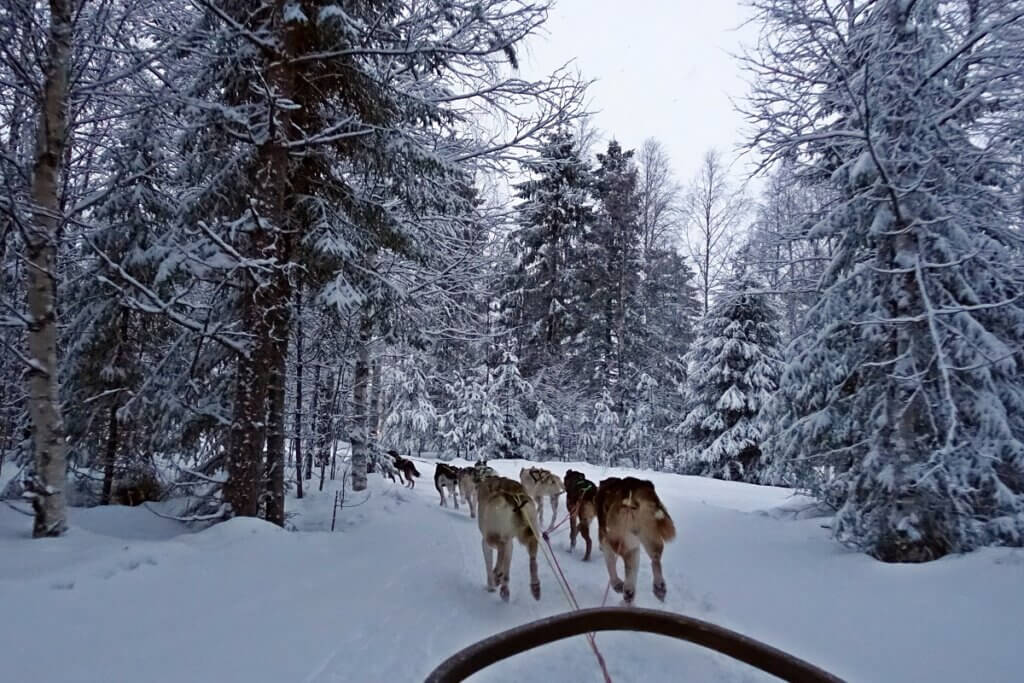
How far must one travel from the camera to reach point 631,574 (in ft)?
18.0

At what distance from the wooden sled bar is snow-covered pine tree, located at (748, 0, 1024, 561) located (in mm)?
5606

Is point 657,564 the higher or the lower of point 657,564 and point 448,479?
the higher

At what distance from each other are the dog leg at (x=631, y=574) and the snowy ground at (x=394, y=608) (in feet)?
1.46

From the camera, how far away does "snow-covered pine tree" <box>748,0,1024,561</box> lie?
6.42 meters

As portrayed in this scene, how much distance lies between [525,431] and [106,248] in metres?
18.9

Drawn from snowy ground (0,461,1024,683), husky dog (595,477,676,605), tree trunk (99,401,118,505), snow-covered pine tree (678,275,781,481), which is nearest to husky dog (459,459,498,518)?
snowy ground (0,461,1024,683)

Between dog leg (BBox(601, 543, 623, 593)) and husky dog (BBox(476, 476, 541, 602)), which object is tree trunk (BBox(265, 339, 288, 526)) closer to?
husky dog (BBox(476, 476, 541, 602))

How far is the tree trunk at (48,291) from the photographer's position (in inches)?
229

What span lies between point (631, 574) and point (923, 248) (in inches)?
217

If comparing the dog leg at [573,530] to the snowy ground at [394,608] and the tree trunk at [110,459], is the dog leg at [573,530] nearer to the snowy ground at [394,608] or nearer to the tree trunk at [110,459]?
the snowy ground at [394,608]

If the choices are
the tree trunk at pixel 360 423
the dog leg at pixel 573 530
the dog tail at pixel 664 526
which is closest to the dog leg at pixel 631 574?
the dog tail at pixel 664 526

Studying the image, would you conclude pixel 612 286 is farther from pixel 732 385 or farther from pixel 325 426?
pixel 325 426

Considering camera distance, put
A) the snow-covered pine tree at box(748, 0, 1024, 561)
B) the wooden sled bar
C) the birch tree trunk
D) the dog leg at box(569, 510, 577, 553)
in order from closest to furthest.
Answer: the wooden sled bar < the snow-covered pine tree at box(748, 0, 1024, 561) < the dog leg at box(569, 510, 577, 553) < the birch tree trunk

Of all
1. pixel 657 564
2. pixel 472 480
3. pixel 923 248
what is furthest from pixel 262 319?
pixel 923 248
